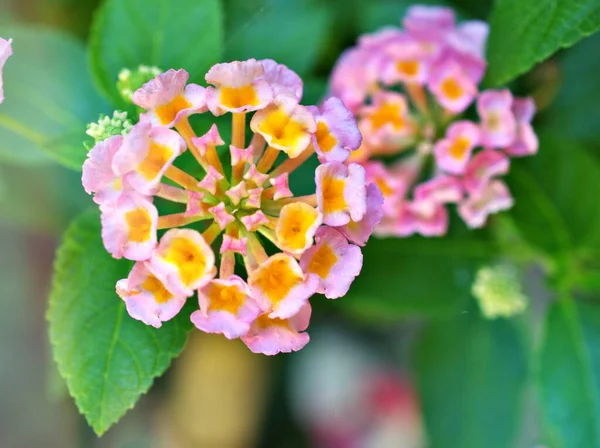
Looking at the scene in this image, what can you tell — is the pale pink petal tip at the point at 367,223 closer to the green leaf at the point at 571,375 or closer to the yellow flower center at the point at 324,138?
the yellow flower center at the point at 324,138

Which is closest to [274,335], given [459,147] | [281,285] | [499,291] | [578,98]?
[281,285]

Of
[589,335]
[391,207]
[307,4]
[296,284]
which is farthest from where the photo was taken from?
[307,4]

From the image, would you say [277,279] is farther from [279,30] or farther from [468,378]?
[468,378]

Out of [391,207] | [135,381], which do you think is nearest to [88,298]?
[135,381]

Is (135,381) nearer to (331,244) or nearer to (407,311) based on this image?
(331,244)

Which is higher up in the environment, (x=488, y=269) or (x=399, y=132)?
(x=399, y=132)

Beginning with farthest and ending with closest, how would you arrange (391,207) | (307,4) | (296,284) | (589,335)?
(307,4) → (589,335) → (391,207) → (296,284)

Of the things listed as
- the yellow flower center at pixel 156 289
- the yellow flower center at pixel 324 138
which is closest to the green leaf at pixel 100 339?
the yellow flower center at pixel 156 289
